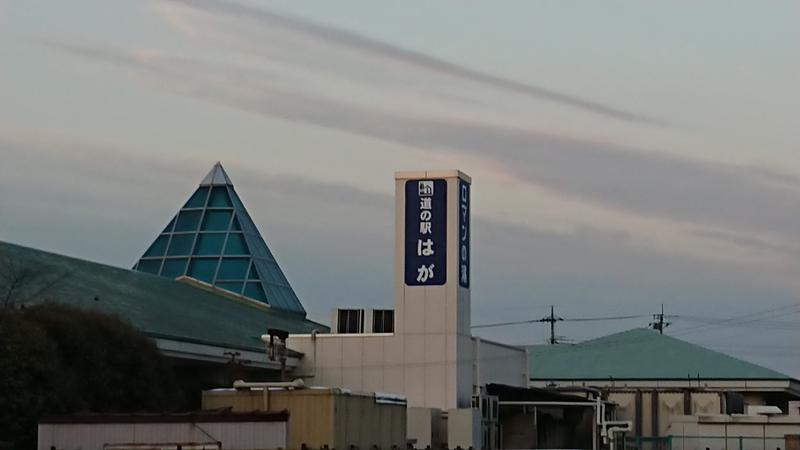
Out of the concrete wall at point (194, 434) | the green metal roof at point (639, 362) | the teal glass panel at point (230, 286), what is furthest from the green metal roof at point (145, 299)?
the green metal roof at point (639, 362)

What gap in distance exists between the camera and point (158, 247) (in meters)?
71.1

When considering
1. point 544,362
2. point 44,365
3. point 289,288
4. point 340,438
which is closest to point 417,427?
point 340,438

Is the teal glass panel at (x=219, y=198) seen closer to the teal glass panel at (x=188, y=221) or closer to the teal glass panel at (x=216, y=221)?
the teal glass panel at (x=216, y=221)

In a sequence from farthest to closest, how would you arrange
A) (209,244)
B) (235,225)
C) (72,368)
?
(209,244) → (235,225) → (72,368)

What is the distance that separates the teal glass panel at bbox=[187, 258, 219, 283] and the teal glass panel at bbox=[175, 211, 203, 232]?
7.28ft

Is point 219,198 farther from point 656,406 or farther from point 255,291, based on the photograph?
point 656,406

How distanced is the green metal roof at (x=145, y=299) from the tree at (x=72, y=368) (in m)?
2.65

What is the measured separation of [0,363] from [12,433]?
1908 millimetres

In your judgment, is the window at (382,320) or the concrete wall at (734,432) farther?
the concrete wall at (734,432)

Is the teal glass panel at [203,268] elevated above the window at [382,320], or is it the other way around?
the teal glass panel at [203,268]

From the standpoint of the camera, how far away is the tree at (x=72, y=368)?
39.5 meters

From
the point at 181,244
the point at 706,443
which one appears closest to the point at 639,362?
the point at 706,443

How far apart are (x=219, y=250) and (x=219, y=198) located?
278cm

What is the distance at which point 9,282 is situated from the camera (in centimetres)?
4884
